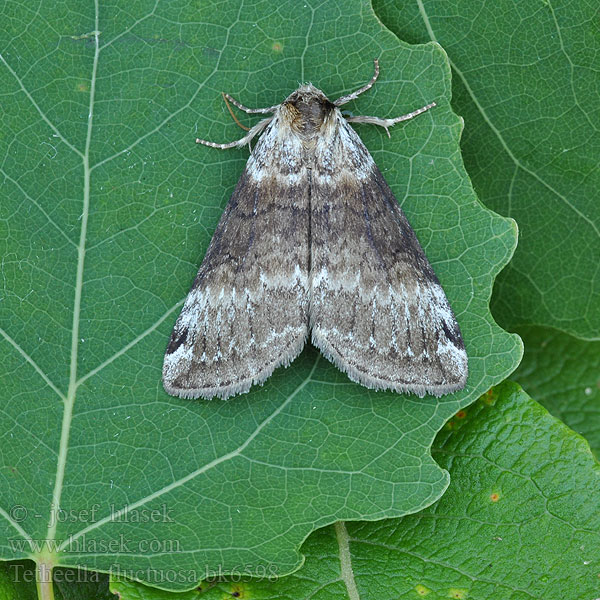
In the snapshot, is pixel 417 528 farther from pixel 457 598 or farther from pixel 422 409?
pixel 422 409

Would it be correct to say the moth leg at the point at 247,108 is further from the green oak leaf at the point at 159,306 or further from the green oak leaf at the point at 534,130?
the green oak leaf at the point at 534,130

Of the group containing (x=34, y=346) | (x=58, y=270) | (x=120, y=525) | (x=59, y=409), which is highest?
(x=58, y=270)

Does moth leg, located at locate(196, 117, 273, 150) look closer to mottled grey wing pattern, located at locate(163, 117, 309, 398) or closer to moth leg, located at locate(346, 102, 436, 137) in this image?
mottled grey wing pattern, located at locate(163, 117, 309, 398)

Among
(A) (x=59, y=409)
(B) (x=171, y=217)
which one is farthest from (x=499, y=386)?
(A) (x=59, y=409)

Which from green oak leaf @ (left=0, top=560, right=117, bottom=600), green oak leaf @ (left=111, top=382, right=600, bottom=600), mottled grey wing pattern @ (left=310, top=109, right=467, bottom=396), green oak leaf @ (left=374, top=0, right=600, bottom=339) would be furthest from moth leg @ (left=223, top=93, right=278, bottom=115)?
green oak leaf @ (left=0, top=560, right=117, bottom=600)

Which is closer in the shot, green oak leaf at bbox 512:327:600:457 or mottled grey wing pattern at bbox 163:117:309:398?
mottled grey wing pattern at bbox 163:117:309:398

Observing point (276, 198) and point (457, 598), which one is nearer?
point (457, 598)

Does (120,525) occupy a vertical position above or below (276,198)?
below
